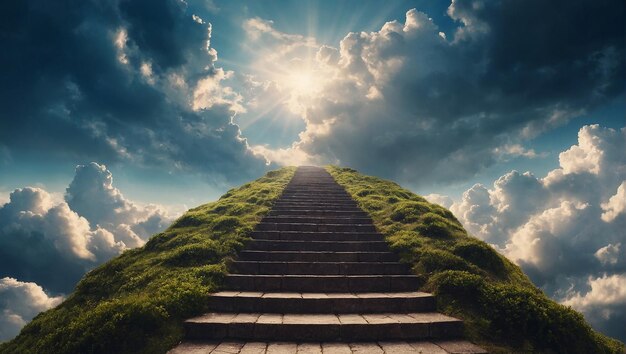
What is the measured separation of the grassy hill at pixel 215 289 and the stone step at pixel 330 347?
0.34 metres

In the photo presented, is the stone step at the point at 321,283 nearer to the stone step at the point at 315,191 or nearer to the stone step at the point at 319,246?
the stone step at the point at 319,246

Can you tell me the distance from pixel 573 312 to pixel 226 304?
6413 mm

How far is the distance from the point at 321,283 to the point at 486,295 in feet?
10.8

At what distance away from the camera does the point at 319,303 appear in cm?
605

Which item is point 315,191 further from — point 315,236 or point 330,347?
Answer: point 330,347

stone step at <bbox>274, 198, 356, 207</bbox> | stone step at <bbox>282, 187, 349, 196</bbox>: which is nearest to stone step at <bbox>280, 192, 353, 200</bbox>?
stone step at <bbox>282, 187, 349, 196</bbox>

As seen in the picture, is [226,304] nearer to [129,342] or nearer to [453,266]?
[129,342]

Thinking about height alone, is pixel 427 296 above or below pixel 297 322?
above

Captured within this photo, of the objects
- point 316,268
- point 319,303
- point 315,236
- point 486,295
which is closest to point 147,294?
point 319,303

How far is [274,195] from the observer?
47.6ft

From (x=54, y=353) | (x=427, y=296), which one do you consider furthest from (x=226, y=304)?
(x=427, y=296)

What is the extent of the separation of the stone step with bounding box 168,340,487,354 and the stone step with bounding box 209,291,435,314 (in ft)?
3.08

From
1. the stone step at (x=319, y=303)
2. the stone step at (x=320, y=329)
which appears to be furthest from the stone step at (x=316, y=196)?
the stone step at (x=320, y=329)

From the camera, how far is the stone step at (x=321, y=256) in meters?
8.05
